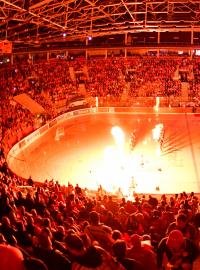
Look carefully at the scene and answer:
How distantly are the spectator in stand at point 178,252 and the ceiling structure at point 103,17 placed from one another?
17.8 m

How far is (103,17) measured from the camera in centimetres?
2573

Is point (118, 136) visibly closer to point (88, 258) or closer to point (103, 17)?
point (103, 17)

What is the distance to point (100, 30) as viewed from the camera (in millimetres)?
28953

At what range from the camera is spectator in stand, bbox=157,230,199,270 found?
4.84 metres

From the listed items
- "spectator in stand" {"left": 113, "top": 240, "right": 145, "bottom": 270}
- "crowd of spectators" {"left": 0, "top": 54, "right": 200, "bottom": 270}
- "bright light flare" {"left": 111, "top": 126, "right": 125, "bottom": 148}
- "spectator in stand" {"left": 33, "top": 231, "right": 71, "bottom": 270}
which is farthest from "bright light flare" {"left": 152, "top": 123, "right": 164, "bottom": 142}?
"spectator in stand" {"left": 113, "top": 240, "right": 145, "bottom": 270}

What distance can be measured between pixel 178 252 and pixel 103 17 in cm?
2219

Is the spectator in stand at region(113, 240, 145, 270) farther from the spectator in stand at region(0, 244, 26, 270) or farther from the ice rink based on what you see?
the ice rink

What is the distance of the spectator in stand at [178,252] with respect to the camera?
4.84 m

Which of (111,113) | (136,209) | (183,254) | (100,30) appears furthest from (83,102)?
(183,254)

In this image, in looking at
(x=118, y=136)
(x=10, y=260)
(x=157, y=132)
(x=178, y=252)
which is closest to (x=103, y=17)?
(x=118, y=136)

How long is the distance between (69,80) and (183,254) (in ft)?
116

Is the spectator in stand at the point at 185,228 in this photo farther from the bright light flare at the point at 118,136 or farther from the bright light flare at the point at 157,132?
the bright light flare at the point at 157,132

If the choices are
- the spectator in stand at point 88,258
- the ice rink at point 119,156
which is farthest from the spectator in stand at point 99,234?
the ice rink at point 119,156

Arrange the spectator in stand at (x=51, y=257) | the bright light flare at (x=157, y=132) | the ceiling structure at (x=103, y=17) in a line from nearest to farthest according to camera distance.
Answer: the spectator in stand at (x=51, y=257) < the ceiling structure at (x=103, y=17) < the bright light flare at (x=157, y=132)
